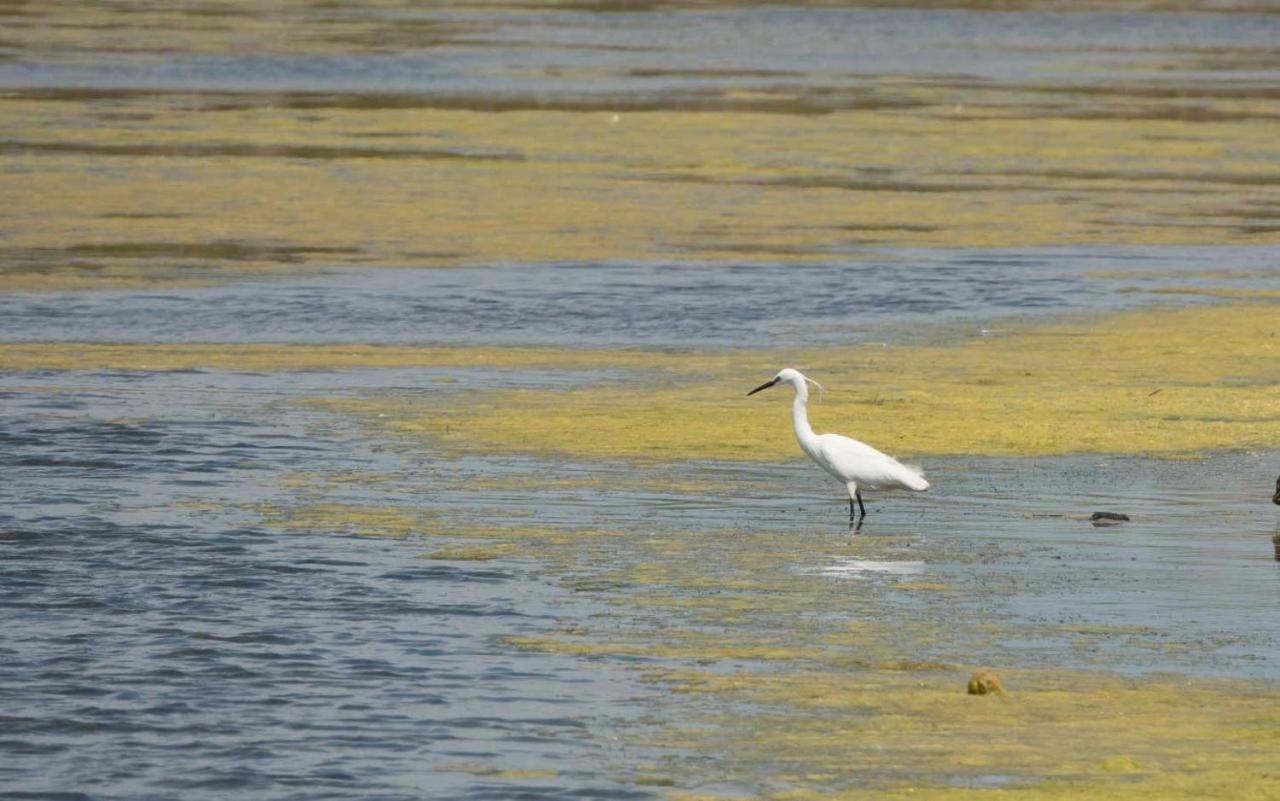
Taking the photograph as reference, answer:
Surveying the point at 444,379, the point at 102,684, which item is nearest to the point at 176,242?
the point at 444,379

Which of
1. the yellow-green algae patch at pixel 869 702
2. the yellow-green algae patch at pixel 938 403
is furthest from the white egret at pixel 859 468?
the yellow-green algae patch at pixel 938 403

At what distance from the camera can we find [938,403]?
17.9 meters

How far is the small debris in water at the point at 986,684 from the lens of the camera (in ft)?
33.3

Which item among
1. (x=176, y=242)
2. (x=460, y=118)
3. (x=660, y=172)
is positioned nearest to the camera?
(x=176, y=242)

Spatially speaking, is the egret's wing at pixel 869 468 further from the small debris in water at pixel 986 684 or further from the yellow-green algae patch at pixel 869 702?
the small debris in water at pixel 986 684

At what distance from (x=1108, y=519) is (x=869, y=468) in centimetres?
136

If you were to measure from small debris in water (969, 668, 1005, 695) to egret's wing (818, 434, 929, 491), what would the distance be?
3.57 meters

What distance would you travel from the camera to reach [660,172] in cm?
3391

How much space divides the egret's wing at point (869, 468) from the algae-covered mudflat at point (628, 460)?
0.25 metres

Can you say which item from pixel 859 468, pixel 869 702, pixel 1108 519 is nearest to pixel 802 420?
pixel 859 468

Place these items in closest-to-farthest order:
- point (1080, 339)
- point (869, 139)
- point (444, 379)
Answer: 1. point (444, 379)
2. point (1080, 339)
3. point (869, 139)

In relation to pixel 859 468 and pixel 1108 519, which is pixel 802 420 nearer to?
pixel 859 468

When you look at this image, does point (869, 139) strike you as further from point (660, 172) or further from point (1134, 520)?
point (1134, 520)

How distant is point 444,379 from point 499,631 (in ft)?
25.9
